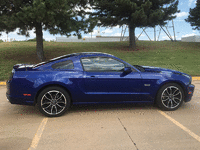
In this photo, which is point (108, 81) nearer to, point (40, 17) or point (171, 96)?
point (171, 96)

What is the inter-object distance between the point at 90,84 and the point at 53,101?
0.95 metres

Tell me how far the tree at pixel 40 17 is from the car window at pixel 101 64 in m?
8.40

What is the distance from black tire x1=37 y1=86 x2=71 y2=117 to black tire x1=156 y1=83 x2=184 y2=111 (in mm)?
2301

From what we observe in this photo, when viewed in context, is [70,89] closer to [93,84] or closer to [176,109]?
[93,84]

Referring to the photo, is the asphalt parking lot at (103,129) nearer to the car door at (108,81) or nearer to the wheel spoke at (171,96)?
the wheel spoke at (171,96)

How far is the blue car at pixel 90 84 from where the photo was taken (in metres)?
4.35

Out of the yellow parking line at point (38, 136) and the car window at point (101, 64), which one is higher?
the car window at point (101, 64)

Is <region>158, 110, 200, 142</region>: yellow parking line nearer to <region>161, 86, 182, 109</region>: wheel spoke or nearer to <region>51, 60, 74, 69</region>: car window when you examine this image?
<region>161, 86, 182, 109</region>: wheel spoke

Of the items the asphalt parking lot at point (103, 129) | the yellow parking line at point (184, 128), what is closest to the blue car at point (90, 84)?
the asphalt parking lot at point (103, 129)

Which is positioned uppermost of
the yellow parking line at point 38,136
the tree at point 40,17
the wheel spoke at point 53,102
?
the tree at point 40,17

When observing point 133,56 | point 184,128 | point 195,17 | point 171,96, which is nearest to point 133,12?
point 133,56

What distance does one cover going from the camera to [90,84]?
4516mm

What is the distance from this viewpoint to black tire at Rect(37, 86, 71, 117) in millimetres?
4355

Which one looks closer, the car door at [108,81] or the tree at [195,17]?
the car door at [108,81]
